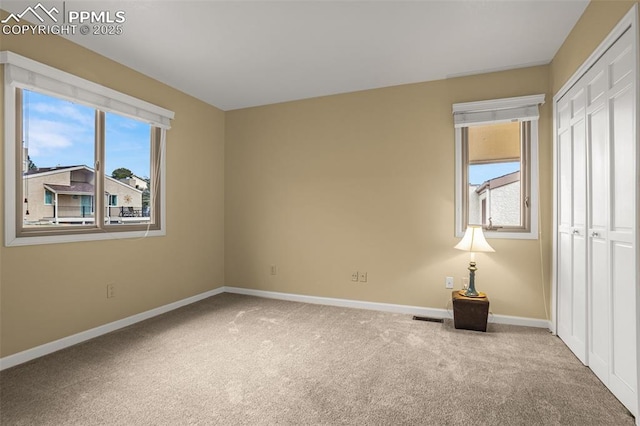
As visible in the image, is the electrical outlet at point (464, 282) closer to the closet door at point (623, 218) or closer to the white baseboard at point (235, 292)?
the white baseboard at point (235, 292)

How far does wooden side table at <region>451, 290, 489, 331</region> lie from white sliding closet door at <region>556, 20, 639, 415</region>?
63cm

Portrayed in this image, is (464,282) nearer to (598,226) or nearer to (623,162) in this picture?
(598,226)

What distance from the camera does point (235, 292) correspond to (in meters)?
4.54

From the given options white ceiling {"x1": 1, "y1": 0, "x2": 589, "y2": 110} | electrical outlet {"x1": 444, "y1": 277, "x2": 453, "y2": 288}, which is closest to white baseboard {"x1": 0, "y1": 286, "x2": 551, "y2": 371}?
electrical outlet {"x1": 444, "y1": 277, "x2": 453, "y2": 288}

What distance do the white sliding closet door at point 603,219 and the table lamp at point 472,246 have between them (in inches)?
25.4

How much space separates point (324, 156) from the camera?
13.4 feet

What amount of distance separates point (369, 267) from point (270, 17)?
2.80 meters

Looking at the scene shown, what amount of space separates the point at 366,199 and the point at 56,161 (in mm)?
3106

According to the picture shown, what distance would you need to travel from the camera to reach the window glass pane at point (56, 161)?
249 centimetres

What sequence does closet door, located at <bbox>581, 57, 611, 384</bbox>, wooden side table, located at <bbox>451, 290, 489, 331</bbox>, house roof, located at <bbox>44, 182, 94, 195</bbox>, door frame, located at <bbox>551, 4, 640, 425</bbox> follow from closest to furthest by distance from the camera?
door frame, located at <bbox>551, 4, 640, 425</bbox>, closet door, located at <bbox>581, 57, 611, 384</bbox>, house roof, located at <bbox>44, 182, 94, 195</bbox>, wooden side table, located at <bbox>451, 290, 489, 331</bbox>

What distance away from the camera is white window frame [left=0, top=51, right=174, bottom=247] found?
7.55ft

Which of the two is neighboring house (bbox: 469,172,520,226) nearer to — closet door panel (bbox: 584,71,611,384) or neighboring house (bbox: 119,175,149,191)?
closet door panel (bbox: 584,71,611,384)

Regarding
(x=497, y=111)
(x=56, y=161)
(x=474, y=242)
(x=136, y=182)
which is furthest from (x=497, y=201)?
(x=56, y=161)

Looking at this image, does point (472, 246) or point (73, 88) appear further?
point (472, 246)
